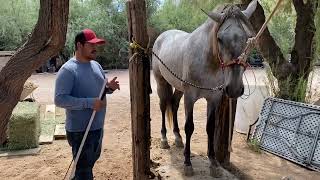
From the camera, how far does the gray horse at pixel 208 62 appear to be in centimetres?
380

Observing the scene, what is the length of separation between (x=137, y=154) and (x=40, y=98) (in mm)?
7367

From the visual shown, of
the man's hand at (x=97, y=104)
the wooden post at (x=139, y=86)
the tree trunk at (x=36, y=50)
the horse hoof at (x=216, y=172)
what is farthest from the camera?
the horse hoof at (x=216, y=172)

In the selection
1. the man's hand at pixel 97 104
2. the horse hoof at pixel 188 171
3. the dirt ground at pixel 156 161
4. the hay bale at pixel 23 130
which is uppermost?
the man's hand at pixel 97 104

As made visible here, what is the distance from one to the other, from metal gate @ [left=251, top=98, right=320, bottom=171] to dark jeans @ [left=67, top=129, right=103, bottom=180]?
327 cm

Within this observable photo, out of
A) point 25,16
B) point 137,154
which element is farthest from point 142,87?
point 25,16

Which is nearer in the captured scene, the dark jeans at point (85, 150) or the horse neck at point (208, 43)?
the dark jeans at point (85, 150)

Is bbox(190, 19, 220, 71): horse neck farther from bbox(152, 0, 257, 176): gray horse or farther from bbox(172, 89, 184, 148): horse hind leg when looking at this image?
bbox(172, 89, 184, 148): horse hind leg

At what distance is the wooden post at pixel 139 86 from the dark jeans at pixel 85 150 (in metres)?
0.63

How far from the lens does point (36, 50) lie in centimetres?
288

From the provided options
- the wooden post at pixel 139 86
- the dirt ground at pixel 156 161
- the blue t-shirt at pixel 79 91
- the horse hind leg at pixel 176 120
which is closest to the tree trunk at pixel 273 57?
the dirt ground at pixel 156 161

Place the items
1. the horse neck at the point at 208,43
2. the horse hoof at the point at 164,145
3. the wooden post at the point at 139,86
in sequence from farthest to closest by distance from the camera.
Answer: the horse hoof at the point at 164,145, the horse neck at the point at 208,43, the wooden post at the point at 139,86

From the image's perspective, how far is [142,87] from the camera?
158 inches

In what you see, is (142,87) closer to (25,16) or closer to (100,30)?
(100,30)

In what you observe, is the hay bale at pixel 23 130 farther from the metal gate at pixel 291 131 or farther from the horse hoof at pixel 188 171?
the metal gate at pixel 291 131
